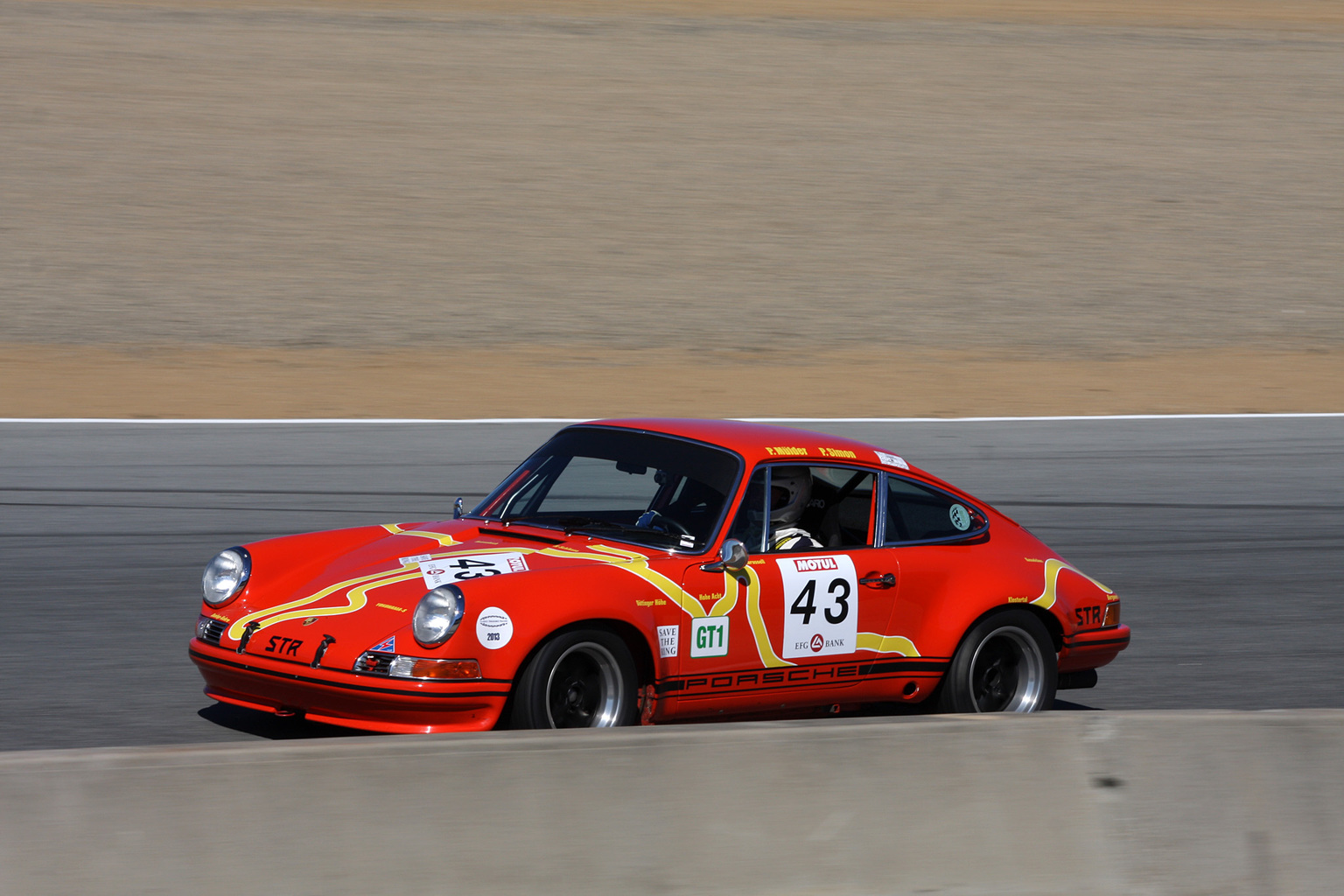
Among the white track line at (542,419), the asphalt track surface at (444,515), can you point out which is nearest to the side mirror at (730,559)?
the asphalt track surface at (444,515)

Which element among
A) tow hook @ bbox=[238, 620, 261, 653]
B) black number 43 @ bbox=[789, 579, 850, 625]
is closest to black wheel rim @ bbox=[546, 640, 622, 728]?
black number 43 @ bbox=[789, 579, 850, 625]

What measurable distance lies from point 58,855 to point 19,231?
17.7 m

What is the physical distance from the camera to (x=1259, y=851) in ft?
14.0

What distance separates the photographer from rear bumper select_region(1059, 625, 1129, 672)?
22.0ft

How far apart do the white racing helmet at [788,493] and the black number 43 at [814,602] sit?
33 centimetres

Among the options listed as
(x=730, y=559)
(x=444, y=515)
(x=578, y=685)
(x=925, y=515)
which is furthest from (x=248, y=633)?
(x=444, y=515)

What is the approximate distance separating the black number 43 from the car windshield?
0.42 metres

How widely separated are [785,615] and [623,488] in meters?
0.89

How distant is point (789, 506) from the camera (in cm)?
640

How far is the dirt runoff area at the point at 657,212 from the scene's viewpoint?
15852 mm

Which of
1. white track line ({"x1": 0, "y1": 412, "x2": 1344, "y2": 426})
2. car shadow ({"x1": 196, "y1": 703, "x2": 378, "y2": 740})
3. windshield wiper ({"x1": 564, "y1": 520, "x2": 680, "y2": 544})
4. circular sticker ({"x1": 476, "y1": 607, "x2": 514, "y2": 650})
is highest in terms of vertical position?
white track line ({"x1": 0, "y1": 412, "x2": 1344, "y2": 426})

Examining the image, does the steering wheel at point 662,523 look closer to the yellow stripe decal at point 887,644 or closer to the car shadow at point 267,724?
the yellow stripe decal at point 887,644

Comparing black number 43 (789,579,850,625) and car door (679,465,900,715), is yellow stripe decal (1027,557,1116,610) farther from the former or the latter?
black number 43 (789,579,850,625)

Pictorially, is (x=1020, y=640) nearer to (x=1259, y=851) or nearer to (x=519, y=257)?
(x=1259, y=851)
